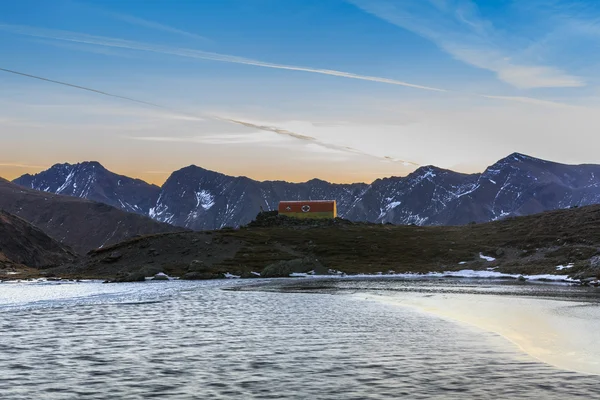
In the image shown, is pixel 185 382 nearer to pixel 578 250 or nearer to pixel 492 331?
pixel 492 331

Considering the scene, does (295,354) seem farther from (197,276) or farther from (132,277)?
(197,276)

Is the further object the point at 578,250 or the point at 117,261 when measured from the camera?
the point at 117,261

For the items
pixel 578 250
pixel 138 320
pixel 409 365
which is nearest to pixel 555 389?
pixel 409 365

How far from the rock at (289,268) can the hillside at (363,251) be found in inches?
10.3

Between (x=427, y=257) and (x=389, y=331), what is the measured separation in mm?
134011

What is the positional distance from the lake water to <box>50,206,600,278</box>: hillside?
83.1m

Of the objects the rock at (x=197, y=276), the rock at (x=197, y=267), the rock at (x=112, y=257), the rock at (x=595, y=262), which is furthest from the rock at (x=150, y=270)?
the rock at (x=595, y=262)

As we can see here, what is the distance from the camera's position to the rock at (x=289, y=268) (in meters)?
133

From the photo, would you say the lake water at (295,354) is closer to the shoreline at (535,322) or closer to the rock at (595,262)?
the shoreline at (535,322)

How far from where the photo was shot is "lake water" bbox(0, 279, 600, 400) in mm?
19391

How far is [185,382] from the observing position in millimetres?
20734

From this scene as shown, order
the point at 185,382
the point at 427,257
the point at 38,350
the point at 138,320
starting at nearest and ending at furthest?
the point at 185,382 < the point at 38,350 < the point at 138,320 < the point at 427,257

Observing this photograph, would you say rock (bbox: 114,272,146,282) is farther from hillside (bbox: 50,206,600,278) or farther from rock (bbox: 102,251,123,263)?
rock (bbox: 102,251,123,263)

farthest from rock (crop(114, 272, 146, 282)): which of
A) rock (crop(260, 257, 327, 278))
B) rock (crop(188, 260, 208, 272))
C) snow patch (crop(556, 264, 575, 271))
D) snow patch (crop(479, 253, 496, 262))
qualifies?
snow patch (crop(479, 253, 496, 262))
